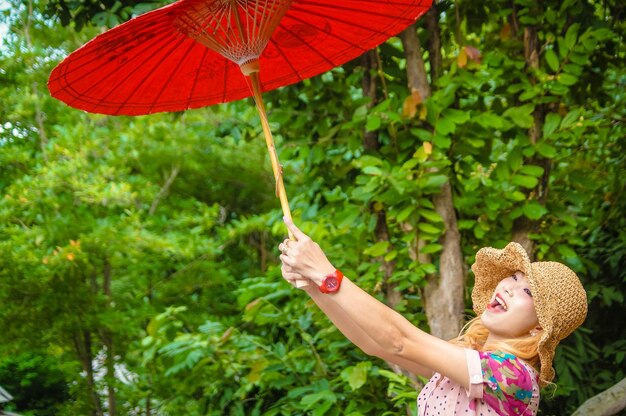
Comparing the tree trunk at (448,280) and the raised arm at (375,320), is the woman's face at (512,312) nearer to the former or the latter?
the raised arm at (375,320)

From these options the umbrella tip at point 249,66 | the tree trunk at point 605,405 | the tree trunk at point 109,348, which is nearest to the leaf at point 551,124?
the tree trunk at point 605,405

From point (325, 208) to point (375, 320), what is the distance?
2.24 meters

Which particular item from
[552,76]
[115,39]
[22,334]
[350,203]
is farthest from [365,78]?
[22,334]

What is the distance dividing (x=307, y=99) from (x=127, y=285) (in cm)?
259

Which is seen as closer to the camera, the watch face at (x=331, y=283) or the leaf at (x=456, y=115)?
the watch face at (x=331, y=283)

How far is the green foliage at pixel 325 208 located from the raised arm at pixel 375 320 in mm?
1536

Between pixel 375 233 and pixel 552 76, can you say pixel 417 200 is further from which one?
pixel 552 76

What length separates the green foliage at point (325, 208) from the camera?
3520 millimetres

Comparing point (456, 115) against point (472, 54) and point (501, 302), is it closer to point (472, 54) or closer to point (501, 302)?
point (472, 54)

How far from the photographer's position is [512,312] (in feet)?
6.41

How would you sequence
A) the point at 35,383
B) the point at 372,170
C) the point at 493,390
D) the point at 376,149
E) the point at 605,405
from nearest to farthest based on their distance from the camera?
the point at 493,390 → the point at 372,170 → the point at 605,405 → the point at 376,149 → the point at 35,383

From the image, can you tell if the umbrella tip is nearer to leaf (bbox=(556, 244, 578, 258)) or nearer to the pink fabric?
the pink fabric

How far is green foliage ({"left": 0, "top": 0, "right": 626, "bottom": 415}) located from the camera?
352 cm

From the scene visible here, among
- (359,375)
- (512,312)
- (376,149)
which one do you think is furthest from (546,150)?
(512,312)
